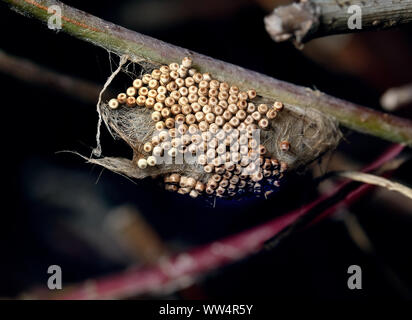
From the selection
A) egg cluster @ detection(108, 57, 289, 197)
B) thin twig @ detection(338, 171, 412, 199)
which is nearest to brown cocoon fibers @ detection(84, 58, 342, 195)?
egg cluster @ detection(108, 57, 289, 197)

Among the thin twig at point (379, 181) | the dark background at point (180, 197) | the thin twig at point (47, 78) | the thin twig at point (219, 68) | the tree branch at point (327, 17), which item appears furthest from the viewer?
the dark background at point (180, 197)

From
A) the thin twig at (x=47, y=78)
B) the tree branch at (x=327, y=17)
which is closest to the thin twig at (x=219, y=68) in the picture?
the tree branch at (x=327, y=17)

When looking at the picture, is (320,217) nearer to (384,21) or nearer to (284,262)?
(284,262)

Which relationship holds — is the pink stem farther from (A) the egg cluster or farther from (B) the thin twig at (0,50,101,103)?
(B) the thin twig at (0,50,101,103)

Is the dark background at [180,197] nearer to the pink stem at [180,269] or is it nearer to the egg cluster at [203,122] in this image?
the pink stem at [180,269]

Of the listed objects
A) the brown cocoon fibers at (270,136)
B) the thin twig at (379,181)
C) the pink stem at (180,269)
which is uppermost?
the brown cocoon fibers at (270,136)

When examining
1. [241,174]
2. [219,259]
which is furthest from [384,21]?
[219,259]
